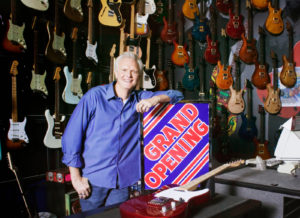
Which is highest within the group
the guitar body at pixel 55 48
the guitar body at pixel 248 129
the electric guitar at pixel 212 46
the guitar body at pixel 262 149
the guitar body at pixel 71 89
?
the electric guitar at pixel 212 46

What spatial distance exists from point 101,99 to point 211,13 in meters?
3.44

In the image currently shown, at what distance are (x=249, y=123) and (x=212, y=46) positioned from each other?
4.49ft

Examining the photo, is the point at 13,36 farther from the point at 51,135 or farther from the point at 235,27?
the point at 235,27

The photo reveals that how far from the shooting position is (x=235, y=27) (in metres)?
4.41

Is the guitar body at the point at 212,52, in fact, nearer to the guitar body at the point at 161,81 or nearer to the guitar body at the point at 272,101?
the guitar body at the point at 161,81

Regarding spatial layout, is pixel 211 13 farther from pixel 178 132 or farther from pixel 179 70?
pixel 178 132

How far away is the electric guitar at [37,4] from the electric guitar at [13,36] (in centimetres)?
11

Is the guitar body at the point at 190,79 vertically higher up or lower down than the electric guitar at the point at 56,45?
lower down

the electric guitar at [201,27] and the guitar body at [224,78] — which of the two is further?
the electric guitar at [201,27]

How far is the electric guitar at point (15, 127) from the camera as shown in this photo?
279 cm

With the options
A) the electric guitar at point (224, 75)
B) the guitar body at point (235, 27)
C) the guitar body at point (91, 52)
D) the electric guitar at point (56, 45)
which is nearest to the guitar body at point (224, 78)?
the electric guitar at point (224, 75)

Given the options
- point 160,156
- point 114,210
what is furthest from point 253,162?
point 114,210

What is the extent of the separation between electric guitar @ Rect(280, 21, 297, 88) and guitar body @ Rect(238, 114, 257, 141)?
71 centimetres

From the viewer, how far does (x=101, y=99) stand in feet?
6.06
